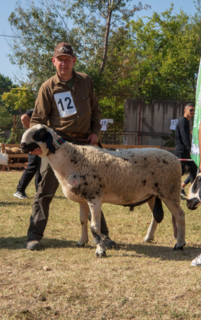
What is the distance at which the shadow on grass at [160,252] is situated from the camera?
4.25 m

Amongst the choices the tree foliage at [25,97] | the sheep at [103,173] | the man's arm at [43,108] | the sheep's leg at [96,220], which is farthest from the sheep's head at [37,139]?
the tree foliage at [25,97]

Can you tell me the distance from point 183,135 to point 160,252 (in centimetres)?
469

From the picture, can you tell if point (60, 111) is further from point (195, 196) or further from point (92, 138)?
point (195, 196)

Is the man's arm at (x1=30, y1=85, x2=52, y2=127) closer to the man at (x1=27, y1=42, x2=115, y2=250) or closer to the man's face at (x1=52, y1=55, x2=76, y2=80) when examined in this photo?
the man at (x1=27, y1=42, x2=115, y2=250)

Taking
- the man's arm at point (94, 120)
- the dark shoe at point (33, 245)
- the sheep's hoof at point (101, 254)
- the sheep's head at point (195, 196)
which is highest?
the man's arm at point (94, 120)

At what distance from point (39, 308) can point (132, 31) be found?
3865 centimetres

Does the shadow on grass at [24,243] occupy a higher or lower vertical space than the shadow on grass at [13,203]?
higher

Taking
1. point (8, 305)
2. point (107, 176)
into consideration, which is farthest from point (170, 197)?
point (8, 305)

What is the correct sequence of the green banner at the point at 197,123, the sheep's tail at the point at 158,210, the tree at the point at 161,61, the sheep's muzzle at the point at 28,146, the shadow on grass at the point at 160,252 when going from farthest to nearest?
1. the tree at the point at 161,61
2. the green banner at the point at 197,123
3. the sheep's tail at the point at 158,210
4. the shadow on grass at the point at 160,252
5. the sheep's muzzle at the point at 28,146

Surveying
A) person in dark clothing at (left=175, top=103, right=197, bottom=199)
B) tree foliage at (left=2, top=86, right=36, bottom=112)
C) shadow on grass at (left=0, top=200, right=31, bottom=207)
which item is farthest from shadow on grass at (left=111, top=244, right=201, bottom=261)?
tree foliage at (left=2, top=86, right=36, bottom=112)

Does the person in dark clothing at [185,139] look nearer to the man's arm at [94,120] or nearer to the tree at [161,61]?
the man's arm at [94,120]

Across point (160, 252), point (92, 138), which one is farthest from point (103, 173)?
point (160, 252)

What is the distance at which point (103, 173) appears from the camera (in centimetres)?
420

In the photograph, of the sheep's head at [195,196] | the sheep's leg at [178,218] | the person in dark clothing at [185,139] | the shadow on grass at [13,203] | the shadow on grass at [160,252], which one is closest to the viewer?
the sheep's head at [195,196]
